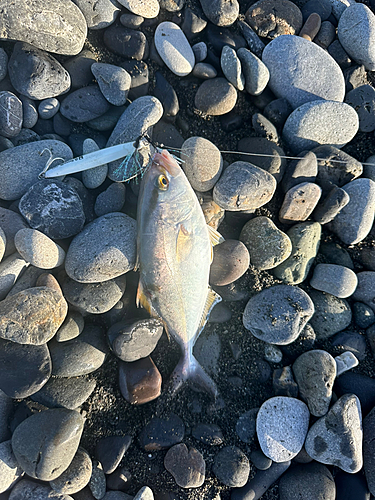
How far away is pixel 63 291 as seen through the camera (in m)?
3.64

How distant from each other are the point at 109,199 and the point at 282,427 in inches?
139

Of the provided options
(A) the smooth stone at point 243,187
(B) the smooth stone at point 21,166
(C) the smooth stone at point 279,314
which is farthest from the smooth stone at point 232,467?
(B) the smooth stone at point 21,166

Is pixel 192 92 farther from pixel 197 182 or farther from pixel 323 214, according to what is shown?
pixel 323 214

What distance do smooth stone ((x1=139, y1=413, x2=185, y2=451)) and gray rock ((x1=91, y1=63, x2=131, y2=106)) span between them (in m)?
4.05

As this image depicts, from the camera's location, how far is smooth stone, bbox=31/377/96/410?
3436mm

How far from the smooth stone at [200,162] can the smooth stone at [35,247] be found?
1.88 metres

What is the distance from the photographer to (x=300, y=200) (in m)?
3.99

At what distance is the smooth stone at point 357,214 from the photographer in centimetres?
411

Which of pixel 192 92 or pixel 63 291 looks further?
pixel 192 92

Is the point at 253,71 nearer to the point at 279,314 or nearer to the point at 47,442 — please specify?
the point at 279,314

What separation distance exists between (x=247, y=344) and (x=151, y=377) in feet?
4.31

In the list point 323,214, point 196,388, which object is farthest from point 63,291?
point 323,214

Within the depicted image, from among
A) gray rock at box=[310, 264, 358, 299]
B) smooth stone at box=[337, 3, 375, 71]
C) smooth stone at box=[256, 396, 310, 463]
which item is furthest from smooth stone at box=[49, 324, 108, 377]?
smooth stone at box=[337, 3, 375, 71]

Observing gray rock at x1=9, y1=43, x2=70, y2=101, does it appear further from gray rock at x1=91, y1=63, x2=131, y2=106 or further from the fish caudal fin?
the fish caudal fin
